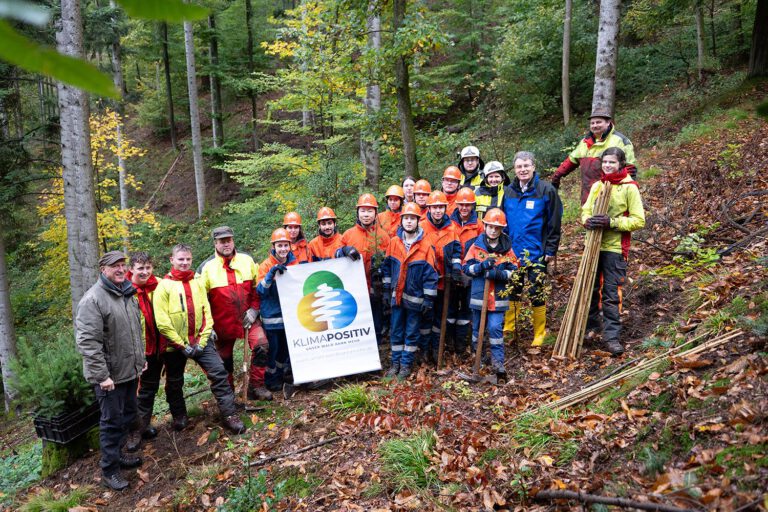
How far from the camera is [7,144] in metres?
12.5

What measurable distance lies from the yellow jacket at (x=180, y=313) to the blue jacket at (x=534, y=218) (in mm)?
4262

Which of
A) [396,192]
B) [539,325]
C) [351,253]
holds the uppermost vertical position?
[396,192]

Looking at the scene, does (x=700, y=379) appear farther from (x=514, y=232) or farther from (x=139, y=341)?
(x=139, y=341)

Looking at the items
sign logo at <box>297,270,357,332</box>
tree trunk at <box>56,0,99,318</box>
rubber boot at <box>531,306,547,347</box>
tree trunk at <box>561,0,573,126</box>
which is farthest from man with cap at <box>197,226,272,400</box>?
tree trunk at <box>561,0,573,126</box>

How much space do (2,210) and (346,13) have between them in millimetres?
10180

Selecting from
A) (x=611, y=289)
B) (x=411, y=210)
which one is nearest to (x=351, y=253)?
(x=411, y=210)

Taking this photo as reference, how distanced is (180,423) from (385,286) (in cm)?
335

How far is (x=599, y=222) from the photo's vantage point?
243 inches

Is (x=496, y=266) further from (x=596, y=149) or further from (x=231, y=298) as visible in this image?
(x=231, y=298)

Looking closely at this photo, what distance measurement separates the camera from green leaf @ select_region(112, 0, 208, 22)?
0.87m

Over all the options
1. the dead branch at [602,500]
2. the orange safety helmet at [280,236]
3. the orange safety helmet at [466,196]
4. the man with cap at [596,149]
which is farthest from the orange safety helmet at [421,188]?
the dead branch at [602,500]

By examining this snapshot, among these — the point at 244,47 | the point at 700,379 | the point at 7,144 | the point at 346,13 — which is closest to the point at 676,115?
the point at 346,13

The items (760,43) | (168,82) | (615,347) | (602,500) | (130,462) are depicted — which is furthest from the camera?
(168,82)

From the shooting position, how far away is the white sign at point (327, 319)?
23.3 feet
